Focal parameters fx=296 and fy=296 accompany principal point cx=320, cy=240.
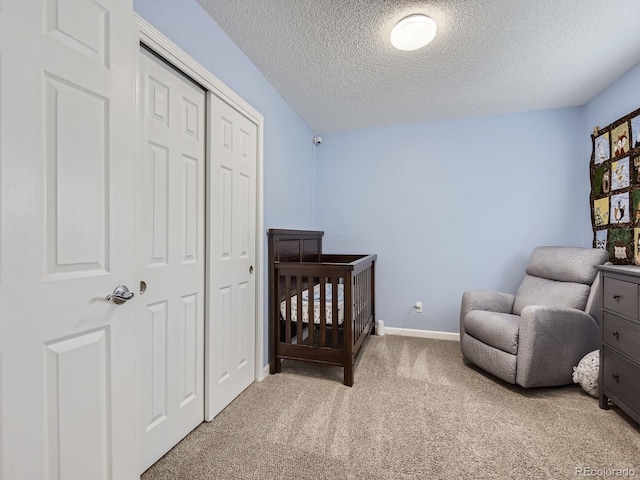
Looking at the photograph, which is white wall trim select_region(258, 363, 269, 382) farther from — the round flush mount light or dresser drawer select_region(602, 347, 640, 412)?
the round flush mount light

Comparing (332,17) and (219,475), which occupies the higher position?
(332,17)

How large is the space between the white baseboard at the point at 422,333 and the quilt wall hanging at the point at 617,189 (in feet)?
4.91

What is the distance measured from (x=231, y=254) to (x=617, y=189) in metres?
3.06

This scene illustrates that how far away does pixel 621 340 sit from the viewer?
1678 mm

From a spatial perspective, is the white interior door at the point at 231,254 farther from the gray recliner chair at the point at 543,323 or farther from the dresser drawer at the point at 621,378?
the dresser drawer at the point at 621,378

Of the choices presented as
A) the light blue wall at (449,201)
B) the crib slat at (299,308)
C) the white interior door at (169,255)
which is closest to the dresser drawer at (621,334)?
the light blue wall at (449,201)

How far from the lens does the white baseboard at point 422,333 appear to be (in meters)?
3.16

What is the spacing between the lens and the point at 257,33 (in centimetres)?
186

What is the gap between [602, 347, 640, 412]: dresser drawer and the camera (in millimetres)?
1560

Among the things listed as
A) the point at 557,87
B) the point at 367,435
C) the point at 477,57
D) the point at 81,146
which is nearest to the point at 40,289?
the point at 81,146

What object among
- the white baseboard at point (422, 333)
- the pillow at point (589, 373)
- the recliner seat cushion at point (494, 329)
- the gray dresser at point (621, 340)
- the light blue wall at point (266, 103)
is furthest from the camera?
the white baseboard at point (422, 333)

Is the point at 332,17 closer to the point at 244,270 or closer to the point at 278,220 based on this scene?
the point at 278,220

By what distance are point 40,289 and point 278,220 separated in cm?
188

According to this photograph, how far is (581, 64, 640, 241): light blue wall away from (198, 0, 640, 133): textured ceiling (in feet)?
0.24
